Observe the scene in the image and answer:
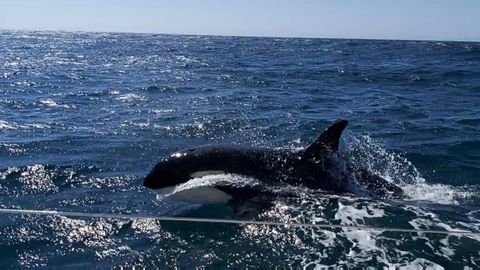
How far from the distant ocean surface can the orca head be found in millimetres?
438

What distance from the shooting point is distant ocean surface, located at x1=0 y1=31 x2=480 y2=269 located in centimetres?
880

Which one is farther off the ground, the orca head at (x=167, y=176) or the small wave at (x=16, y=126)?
the orca head at (x=167, y=176)

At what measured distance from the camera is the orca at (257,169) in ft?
36.7

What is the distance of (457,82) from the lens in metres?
32.7

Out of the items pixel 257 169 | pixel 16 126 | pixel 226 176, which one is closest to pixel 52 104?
pixel 16 126

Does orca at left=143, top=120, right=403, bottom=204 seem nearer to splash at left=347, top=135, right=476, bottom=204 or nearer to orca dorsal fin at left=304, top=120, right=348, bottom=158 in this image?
orca dorsal fin at left=304, top=120, right=348, bottom=158

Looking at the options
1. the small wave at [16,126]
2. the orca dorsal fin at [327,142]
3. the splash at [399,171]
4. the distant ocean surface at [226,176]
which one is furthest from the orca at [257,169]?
the small wave at [16,126]

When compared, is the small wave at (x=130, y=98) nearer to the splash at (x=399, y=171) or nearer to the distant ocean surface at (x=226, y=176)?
the distant ocean surface at (x=226, y=176)

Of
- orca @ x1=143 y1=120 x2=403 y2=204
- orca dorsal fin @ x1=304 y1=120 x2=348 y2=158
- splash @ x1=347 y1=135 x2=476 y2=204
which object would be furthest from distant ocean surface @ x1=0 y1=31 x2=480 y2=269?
orca dorsal fin @ x1=304 y1=120 x2=348 y2=158

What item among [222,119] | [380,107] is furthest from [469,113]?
[222,119]

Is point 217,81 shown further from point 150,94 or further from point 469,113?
point 469,113

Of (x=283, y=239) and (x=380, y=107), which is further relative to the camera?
(x=380, y=107)

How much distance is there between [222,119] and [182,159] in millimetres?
8558

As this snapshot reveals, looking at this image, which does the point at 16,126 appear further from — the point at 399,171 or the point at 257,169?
the point at 399,171
